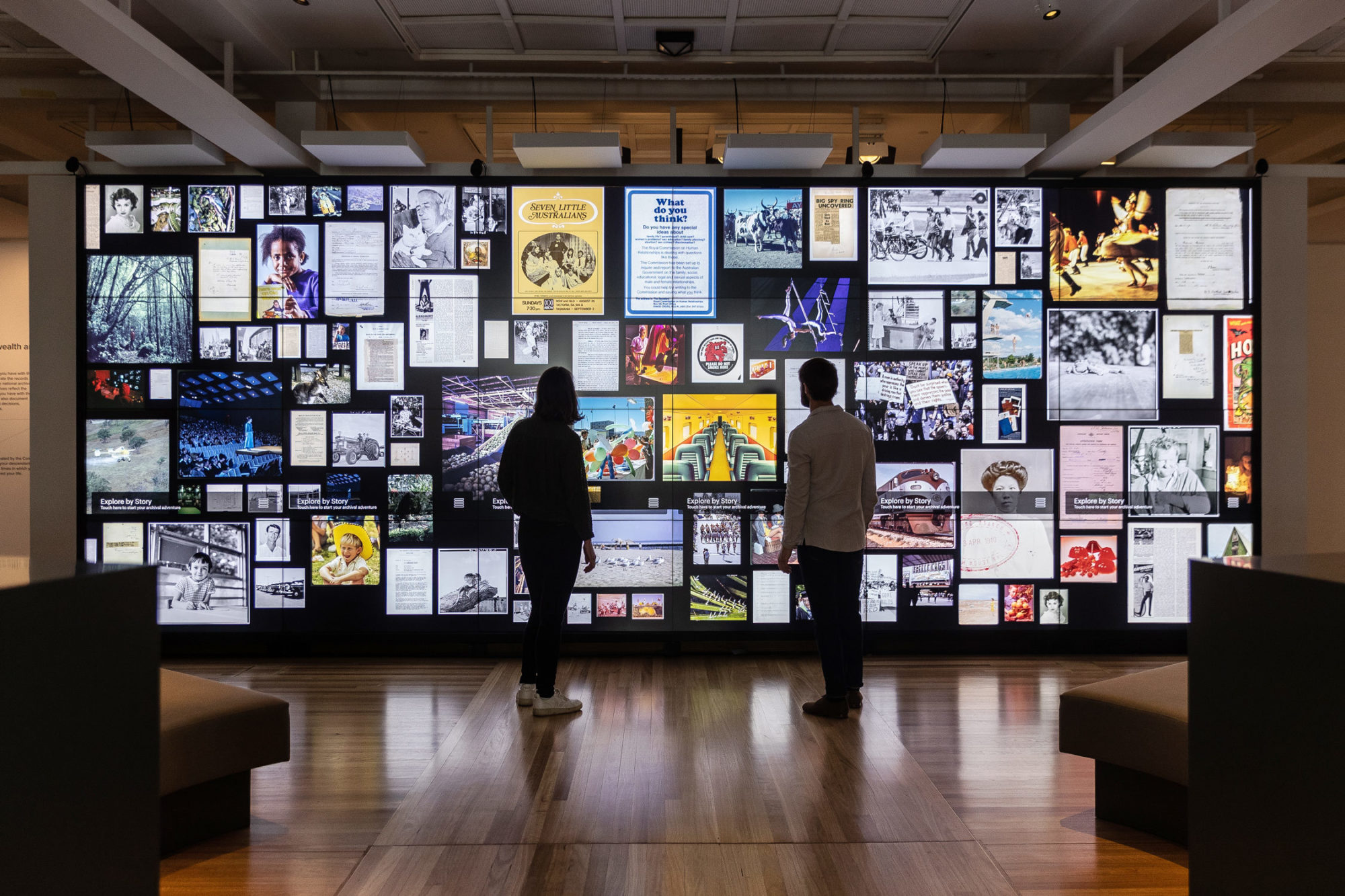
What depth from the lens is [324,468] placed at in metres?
5.48

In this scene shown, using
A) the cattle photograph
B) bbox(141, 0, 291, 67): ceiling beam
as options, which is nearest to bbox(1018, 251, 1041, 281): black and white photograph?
the cattle photograph

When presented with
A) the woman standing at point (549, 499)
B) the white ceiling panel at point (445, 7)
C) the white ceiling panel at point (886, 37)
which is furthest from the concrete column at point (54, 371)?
the white ceiling panel at point (886, 37)

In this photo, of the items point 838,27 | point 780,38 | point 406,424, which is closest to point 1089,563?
point 838,27

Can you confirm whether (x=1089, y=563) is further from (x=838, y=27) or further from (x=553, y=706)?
(x=838, y=27)

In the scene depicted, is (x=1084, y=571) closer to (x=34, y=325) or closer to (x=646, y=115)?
(x=646, y=115)

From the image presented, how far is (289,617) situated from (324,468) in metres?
1.00

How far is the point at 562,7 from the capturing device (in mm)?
4777

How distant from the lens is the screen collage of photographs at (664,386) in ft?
18.0

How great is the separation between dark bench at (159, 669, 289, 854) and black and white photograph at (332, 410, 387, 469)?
7.94 ft

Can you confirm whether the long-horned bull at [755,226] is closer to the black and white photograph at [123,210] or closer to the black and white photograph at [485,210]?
the black and white photograph at [485,210]

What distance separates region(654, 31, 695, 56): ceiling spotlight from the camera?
5.07 meters

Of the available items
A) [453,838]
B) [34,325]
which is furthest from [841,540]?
[34,325]

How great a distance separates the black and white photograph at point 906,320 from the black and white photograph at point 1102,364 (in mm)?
747

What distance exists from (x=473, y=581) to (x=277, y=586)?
127 cm
